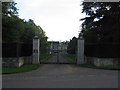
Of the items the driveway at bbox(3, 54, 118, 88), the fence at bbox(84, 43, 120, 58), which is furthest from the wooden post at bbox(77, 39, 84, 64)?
the driveway at bbox(3, 54, 118, 88)

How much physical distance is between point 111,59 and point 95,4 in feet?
51.4

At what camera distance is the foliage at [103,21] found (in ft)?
118

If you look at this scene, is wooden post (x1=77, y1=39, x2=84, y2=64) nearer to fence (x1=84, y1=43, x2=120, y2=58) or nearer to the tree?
fence (x1=84, y1=43, x2=120, y2=58)

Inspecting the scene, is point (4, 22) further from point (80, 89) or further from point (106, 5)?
point (80, 89)

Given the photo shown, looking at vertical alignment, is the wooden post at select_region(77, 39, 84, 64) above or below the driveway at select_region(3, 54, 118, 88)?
above

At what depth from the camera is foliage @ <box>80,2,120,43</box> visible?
118 feet

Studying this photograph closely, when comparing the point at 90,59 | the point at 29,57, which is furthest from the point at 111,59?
the point at 29,57

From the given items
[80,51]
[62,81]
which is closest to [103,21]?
[80,51]

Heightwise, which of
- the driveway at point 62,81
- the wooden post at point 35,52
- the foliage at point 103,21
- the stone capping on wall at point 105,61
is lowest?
the driveway at point 62,81

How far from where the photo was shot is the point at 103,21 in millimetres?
38750

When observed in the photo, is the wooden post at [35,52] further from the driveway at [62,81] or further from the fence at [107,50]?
the driveway at [62,81]

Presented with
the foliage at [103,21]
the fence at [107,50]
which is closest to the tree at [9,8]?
the foliage at [103,21]

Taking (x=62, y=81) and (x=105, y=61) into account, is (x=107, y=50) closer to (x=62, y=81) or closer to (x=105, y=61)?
(x=105, y=61)

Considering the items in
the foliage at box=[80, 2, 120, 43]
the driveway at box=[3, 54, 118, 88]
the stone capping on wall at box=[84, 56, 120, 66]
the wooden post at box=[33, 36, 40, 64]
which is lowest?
the driveway at box=[3, 54, 118, 88]
